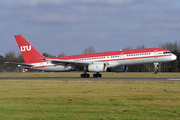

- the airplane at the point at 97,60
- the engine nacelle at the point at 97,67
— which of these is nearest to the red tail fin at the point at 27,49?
the airplane at the point at 97,60

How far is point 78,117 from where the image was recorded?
30.0 ft

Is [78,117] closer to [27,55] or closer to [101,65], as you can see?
[101,65]

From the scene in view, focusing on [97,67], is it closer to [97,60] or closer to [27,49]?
[97,60]

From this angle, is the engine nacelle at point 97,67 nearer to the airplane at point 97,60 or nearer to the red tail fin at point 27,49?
the airplane at point 97,60

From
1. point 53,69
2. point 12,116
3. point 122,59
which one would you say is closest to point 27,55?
point 53,69

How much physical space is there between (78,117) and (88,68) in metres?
28.9

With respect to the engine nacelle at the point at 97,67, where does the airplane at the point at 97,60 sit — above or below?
above

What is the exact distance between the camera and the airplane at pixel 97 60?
3675 cm

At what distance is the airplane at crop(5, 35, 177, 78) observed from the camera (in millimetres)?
36750

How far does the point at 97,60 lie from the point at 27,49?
43.0ft

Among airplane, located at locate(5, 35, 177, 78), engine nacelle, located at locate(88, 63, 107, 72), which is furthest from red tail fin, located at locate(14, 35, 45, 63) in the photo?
engine nacelle, located at locate(88, 63, 107, 72)

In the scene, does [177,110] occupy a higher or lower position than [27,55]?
lower

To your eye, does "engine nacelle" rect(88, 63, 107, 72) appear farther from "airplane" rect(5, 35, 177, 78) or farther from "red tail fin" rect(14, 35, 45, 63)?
"red tail fin" rect(14, 35, 45, 63)

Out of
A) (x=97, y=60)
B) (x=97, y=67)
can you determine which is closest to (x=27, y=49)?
(x=97, y=60)
